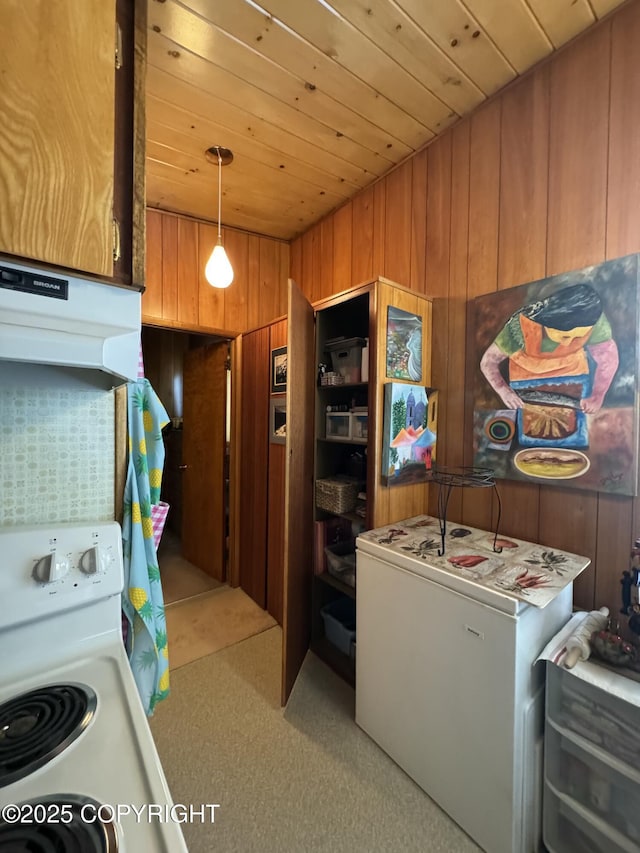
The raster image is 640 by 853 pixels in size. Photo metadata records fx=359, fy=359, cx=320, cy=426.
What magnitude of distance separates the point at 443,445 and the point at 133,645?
4.95 ft

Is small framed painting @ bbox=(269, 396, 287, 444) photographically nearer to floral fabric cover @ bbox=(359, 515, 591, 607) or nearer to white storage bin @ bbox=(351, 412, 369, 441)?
white storage bin @ bbox=(351, 412, 369, 441)

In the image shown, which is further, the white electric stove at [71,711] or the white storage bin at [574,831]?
the white storage bin at [574,831]

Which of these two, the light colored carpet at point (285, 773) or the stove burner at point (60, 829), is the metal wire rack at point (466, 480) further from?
the stove burner at point (60, 829)

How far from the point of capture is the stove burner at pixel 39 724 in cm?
59

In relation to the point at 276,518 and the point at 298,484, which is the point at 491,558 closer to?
the point at 298,484

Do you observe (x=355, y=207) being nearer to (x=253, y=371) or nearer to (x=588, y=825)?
(x=253, y=371)

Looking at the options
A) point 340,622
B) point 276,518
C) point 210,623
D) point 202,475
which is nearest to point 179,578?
point 210,623

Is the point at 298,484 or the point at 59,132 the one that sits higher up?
the point at 59,132

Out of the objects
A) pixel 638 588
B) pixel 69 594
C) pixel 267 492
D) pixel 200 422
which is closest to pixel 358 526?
pixel 267 492

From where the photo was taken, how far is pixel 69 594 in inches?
33.1

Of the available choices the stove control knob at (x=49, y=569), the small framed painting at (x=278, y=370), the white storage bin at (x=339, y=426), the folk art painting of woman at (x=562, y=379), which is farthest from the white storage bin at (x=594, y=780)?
the small framed painting at (x=278, y=370)

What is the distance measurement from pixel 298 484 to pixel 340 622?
86cm

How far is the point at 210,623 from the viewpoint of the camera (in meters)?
2.43

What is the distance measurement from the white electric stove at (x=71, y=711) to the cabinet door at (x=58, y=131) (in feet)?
2.13
